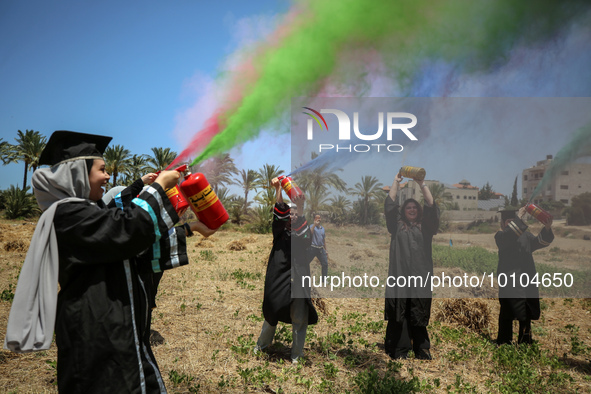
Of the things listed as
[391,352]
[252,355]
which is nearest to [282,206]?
[252,355]

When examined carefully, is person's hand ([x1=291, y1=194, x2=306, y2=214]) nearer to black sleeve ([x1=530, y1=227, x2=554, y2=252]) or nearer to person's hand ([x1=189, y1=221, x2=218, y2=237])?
person's hand ([x1=189, y1=221, x2=218, y2=237])

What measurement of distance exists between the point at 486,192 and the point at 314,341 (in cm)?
325

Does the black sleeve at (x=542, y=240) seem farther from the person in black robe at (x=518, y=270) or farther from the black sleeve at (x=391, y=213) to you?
the black sleeve at (x=391, y=213)

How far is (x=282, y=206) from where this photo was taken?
5012mm

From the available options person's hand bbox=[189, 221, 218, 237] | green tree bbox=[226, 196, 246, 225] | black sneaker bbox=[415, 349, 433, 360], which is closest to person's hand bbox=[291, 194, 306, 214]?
person's hand bbox=[189, 221, 218, 237]

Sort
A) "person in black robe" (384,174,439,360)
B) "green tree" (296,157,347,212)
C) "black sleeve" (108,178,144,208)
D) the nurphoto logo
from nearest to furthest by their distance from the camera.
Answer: "black sleeve" (108,178,144,208) → "person in black robe" (384,174,439,360) → the nurphoto logo → "green tree" (296,157,347,212)

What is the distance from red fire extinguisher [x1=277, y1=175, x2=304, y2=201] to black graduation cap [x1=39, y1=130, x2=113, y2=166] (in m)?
2.68

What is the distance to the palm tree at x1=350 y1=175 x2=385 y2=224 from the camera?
217 inches

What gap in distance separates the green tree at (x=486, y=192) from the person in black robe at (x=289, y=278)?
2.59 meters

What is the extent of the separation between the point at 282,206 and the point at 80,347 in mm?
3128

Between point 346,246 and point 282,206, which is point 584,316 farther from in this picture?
point 282,206

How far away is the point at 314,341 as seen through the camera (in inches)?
230

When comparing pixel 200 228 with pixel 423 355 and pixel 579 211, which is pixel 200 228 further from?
pixel 579 211

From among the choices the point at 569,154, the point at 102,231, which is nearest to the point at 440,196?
the point at 569,154
